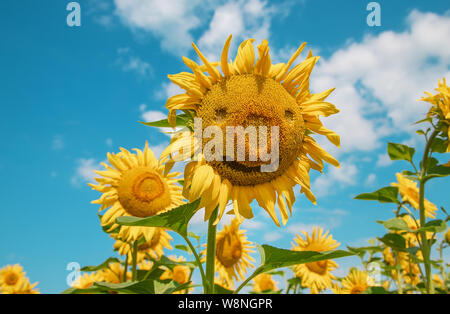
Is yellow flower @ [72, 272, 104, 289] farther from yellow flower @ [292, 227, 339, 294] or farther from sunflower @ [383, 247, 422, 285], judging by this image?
sunflower @ [383, 247, 422, 285]

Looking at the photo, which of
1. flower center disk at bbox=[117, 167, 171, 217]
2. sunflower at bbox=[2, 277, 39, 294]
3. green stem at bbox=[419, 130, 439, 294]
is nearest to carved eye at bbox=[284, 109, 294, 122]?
flower center disk at bbox=[117, 167, 171, 217]

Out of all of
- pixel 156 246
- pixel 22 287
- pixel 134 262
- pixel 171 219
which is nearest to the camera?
pixel 171 219

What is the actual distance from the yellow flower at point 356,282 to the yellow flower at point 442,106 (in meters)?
3.26

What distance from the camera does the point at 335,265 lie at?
20.3 ft

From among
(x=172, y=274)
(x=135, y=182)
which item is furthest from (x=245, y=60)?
(x=172, y=274)

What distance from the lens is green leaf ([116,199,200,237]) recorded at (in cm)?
216

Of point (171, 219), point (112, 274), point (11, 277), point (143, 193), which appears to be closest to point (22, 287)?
point (11, 277)

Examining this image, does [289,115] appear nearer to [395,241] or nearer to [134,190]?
[134,190]

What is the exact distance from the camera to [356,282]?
655 cm

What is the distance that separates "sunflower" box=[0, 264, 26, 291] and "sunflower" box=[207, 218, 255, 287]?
622 cm

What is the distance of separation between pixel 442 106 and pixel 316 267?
3.11 metres

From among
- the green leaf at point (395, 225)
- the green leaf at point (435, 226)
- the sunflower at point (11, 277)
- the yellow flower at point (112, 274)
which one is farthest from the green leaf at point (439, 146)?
the sunflower at point (11, 277)
